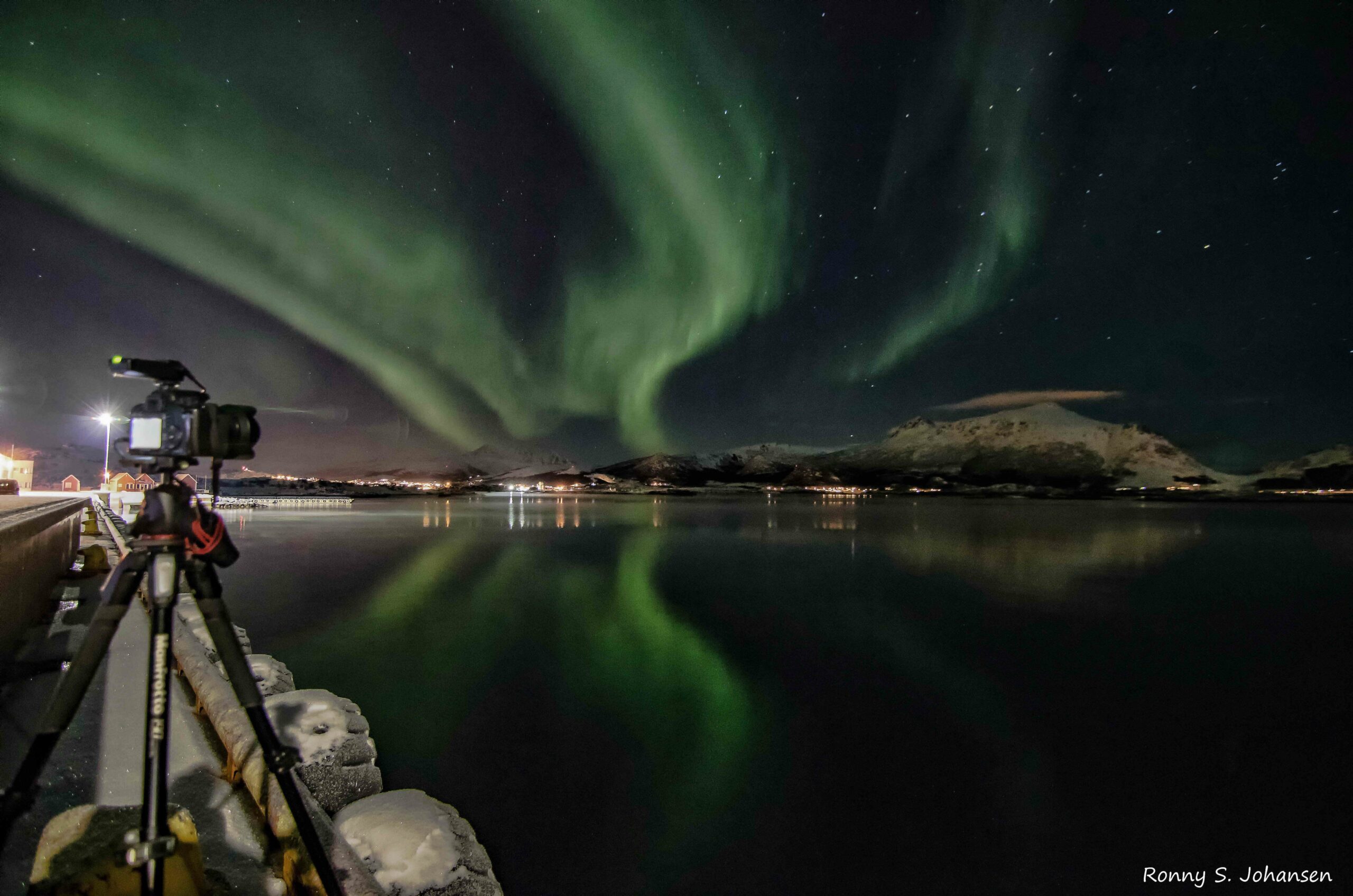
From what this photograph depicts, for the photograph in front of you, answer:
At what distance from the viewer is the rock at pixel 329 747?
6148mm

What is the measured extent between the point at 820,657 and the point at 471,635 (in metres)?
9.19

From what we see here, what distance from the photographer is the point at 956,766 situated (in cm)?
974

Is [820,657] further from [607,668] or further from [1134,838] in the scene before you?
[1134,838]

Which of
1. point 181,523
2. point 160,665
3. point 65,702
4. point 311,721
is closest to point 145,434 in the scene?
point 181,523

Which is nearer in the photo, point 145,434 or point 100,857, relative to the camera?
point 100,857

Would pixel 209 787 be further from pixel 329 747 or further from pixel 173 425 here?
pixel 173 425

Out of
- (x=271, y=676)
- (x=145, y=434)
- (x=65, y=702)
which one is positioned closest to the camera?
(x=65, y=702)

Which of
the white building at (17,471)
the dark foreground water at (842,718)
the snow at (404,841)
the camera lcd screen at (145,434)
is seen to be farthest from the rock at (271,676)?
the white building at (17,471)

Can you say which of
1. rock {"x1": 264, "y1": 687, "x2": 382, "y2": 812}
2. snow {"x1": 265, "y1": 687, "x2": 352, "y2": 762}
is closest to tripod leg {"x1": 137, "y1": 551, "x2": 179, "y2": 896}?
rock {"x1": 264, "y1": 687, "x2": 382, "y2": 812}

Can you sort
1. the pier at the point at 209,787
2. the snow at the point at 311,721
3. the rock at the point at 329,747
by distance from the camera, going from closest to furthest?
the pier at the point at 209,787 → the rock at the point at 329,747 → the snow at the point at 311,721

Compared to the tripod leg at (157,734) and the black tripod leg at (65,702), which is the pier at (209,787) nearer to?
the tripod leg at (157,734)

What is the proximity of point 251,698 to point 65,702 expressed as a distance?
722 mm

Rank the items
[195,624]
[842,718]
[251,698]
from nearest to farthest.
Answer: [251,698], [195,624], [842,718]

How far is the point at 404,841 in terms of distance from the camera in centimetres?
518
